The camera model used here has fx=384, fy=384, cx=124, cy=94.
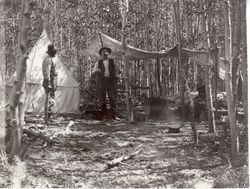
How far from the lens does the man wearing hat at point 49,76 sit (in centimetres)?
322

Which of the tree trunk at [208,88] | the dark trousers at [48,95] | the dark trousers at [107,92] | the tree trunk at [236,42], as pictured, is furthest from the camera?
the dark trousers at [107,92]

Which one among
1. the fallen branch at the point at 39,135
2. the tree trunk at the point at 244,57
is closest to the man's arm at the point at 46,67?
the fallen branch at the point at 39,135

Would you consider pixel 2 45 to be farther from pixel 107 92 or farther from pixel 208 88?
pixel 208 88

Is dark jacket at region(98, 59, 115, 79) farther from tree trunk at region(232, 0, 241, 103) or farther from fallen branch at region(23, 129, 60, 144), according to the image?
tree trunk at region(232, 0, 241, 103)

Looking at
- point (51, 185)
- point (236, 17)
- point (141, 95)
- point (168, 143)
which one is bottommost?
point (51, 185)

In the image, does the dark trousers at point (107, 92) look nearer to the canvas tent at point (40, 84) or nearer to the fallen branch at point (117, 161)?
the canvas tent at point (40, 84)

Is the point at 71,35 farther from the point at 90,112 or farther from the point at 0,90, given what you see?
the point at 0,90

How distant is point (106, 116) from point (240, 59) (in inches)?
54.8

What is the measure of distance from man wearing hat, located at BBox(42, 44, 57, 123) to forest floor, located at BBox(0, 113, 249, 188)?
6.5 inches

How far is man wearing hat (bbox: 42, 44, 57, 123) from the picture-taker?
3.22 m

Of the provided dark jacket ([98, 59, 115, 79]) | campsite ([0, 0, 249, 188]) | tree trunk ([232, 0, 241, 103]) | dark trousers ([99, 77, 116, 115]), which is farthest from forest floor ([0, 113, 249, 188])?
dark jacket ([98, 59, 115, 79])

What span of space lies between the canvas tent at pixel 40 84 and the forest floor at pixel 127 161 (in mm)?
175

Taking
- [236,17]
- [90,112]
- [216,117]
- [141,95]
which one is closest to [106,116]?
[90,112]

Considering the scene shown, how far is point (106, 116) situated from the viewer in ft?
11.8
